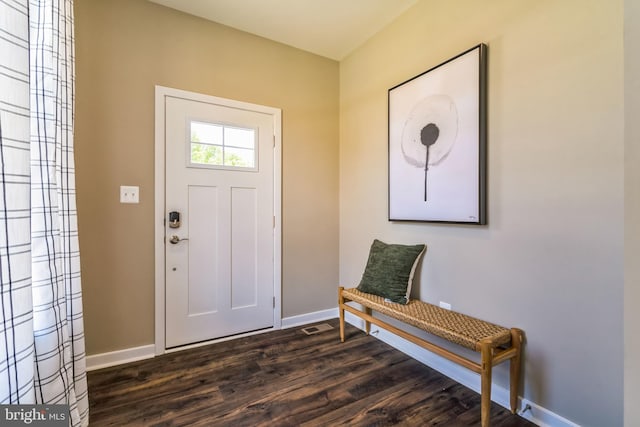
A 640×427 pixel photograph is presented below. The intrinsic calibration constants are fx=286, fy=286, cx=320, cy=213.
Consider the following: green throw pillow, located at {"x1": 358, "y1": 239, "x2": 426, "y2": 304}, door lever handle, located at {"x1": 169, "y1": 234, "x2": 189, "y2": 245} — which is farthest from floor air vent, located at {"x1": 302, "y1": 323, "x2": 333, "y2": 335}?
door lever handle, located at {"x1": 169, "y1": 234, "x2": 189, "y2": 245}

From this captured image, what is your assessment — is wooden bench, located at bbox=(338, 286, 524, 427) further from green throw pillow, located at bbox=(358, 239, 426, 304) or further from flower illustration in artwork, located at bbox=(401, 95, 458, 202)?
flower illustration in artwork, located at bbox=(401, 95, 458, 202)

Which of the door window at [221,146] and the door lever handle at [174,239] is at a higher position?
the door window at [221,146]

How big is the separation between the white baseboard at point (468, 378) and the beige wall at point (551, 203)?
46 millimetres

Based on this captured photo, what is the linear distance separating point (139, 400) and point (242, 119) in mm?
2197

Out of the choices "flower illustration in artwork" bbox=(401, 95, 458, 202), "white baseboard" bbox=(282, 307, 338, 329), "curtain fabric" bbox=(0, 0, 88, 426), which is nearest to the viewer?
"curtain fabric" bbox=(0, 0, 88, 426)

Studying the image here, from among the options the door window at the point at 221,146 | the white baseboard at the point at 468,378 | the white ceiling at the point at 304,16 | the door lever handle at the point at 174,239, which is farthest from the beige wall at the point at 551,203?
the door lever handle at the point at 174,239

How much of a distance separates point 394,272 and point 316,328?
1.10 m

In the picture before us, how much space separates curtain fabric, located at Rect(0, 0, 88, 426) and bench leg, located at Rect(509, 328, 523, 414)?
2203 millimetres

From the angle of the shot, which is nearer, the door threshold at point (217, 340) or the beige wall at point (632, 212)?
the beige wall at point (632, 212)

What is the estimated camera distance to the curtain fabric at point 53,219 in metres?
1.21

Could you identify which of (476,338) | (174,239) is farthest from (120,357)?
(476,338)

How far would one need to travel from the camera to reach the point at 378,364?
2.15 metres

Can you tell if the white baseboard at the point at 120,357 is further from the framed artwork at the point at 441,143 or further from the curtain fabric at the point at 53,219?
the framed artwork at the point at 441,143

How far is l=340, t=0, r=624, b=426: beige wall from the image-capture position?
131 centimetres
